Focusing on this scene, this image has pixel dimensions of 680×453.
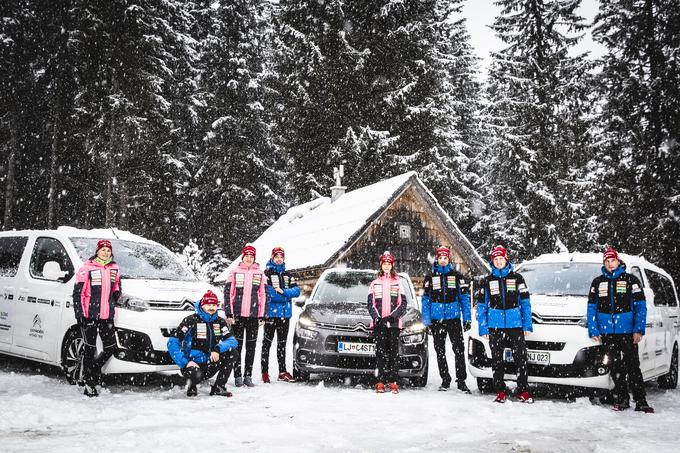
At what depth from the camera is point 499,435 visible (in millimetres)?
5410

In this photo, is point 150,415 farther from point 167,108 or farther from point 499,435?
point 167,108

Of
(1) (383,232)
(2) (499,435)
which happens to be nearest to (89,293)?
(2) (499,435)

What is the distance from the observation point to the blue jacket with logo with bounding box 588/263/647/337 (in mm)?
7141

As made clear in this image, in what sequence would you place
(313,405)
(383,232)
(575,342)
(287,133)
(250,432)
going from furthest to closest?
(287,133) < (383,232) < (575,342) < (313,405) < (250,432)

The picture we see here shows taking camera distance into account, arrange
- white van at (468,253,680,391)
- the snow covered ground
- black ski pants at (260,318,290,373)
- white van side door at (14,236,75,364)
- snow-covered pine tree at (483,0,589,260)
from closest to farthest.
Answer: the snow covered ground → white van at (468,253,680,391) → white van side door at (14,236,75,364) → black ski pants at (260,318,290,373) → snow-covered pine tree at (483,0,589,260)

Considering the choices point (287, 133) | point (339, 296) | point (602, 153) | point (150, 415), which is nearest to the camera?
point (150, 415)

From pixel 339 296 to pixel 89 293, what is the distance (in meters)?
3.69

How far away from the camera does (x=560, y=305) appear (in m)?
7.76

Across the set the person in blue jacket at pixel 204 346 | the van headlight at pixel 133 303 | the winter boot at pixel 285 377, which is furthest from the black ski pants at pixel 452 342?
the van headlight at pixel 133 303

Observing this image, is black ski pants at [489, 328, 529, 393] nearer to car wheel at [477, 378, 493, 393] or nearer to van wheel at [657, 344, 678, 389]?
car wheel at [477, 378, 493, 393]

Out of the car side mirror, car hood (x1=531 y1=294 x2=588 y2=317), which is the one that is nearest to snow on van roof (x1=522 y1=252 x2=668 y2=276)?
car hood (x1=531 y1=294 x2=588 y2=317)

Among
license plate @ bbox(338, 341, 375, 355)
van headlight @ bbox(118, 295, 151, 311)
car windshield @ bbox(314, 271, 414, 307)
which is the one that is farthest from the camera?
car windshield @ bbox(314, 271, 414, 307)

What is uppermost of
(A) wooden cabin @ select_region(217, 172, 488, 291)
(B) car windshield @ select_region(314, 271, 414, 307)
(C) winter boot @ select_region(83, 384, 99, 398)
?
(A) wooden cabin @ select_region(217, 172, 488, 291)

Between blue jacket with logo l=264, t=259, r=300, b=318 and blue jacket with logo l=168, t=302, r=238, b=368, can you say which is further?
blue jacket with logo l=264, t=259, r=300, b=318
